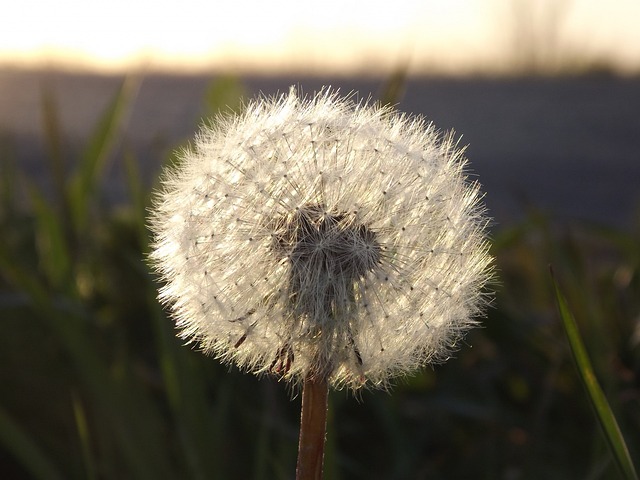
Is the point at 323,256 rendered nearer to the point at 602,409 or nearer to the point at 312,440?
the point at 312,440

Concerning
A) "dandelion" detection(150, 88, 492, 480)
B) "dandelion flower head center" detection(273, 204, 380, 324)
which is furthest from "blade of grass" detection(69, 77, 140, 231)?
"dandelion flower head center" detection(273, 204, 380, 324)

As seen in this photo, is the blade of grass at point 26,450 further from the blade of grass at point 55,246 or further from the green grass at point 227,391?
the blade of grass at point 55,246

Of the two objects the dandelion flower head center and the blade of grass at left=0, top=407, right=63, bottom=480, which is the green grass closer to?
the blade of grass at left=0, top=407, right=63, bottom=480

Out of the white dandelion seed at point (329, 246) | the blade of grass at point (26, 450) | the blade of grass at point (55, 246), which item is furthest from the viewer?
the blade of grass at point (55, 246)

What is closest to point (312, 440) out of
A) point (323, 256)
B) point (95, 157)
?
point (323, 256)

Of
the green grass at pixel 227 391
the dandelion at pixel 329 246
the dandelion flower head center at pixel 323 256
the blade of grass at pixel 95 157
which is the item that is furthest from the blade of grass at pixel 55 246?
the dandelion flower head center at pixel 323 256
